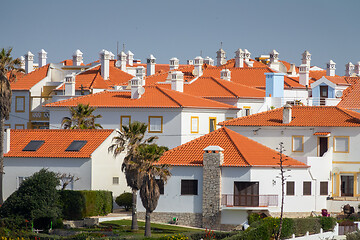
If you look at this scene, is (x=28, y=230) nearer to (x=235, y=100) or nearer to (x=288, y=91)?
(x=235, y=100)

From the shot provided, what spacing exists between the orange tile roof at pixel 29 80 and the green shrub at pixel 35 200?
42734mm

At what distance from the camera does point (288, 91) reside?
361 feet

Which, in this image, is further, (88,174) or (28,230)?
(88,174)

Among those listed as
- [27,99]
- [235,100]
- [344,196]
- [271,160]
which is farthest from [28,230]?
[27,99]

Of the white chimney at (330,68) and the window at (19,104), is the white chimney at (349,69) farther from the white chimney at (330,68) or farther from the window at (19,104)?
the window at (19,104)

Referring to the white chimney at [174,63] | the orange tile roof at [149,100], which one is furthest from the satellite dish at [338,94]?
the white chimney at [174,63]

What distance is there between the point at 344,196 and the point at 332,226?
14625 mm

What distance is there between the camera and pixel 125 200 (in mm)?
71875

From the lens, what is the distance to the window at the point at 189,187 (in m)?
68.2

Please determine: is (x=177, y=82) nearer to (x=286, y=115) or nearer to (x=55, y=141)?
(x=286, y=115)

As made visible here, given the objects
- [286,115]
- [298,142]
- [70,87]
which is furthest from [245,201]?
[70,87]

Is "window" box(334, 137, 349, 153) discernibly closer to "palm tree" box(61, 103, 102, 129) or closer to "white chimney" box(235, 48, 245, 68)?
"palm tree" box(61, 103, 102, 129)

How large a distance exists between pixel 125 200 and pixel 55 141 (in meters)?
7.95

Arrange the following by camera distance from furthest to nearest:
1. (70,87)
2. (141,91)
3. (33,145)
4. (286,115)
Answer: (70,87) < (141,91) < (286,115) < (33,145)
